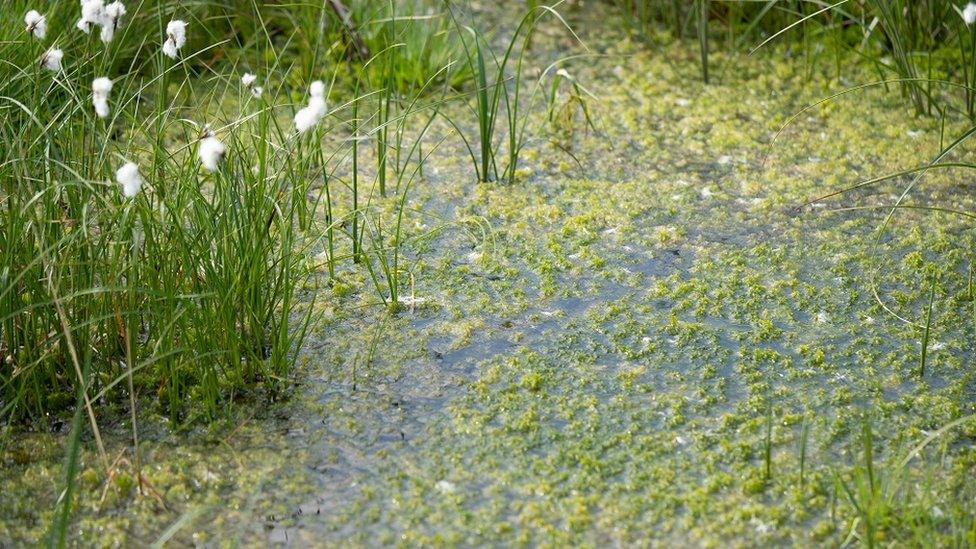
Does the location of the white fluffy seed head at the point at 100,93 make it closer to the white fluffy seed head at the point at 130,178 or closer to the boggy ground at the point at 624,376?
the white fluffy seed head at the point at 130,178

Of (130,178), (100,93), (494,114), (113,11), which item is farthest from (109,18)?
(494,114)

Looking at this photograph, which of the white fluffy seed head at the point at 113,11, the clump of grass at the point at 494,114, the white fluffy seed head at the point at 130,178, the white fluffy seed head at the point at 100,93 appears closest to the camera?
the white fluffy seed head at the point at 130,178

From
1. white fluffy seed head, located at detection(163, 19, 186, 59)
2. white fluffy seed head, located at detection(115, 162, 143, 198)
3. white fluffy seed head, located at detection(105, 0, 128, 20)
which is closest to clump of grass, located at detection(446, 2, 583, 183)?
white fluffy seed head, located at detection(163, 19, 186, 59)

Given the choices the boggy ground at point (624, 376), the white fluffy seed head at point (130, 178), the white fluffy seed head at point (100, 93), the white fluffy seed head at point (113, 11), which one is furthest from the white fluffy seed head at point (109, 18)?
the boggy ground at point (624, 376)

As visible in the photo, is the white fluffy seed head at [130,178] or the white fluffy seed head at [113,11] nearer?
the white fluffy seed head at [130,178]

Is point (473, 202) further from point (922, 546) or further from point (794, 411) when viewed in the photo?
point (922, 546)

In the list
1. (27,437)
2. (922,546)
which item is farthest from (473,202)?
(922,546)

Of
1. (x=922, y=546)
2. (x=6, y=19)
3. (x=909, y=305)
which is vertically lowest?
(x=922, y=546)

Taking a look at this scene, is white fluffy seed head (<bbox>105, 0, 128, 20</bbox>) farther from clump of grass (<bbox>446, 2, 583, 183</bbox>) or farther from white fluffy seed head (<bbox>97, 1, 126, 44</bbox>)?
clump of grass (<bbox>446, 2, 583, 183</bbox>)
